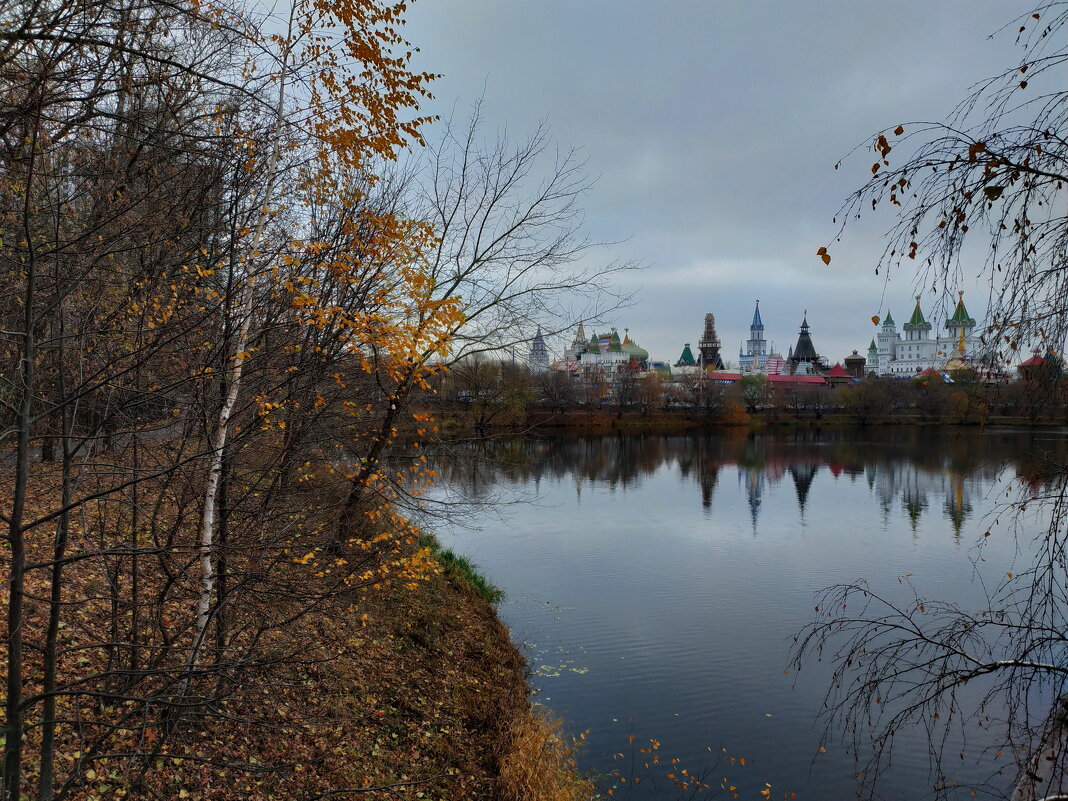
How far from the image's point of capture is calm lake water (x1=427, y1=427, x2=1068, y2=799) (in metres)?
7.66

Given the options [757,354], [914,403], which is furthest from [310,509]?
[757,354]

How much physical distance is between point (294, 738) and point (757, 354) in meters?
156

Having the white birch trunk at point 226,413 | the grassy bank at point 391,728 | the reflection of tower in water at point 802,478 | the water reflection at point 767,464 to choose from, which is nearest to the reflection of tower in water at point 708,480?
the water reflection at point 767,464

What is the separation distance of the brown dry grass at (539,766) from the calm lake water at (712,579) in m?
0.54

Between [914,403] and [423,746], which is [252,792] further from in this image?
[914,403]

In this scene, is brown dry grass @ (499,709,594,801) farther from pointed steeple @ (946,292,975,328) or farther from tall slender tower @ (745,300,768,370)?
tall slender tower @ (745,300,768,370)

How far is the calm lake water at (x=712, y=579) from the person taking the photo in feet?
25.1

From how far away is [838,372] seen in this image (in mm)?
119312

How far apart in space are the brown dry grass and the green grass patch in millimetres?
4276

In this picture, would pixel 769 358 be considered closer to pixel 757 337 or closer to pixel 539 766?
pixel 757 337

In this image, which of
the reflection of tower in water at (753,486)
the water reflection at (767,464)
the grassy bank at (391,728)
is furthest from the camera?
the reflection of tower in water at (753,486)

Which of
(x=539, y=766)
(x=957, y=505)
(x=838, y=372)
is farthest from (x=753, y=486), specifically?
(x=838, y=372)

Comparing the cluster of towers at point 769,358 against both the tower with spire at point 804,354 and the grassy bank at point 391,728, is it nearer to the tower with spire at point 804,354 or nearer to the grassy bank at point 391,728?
the tower with spire at point 804,354

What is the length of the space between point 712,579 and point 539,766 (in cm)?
879
